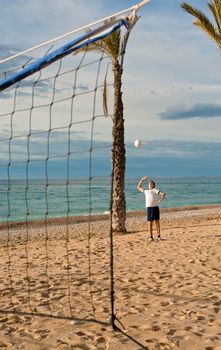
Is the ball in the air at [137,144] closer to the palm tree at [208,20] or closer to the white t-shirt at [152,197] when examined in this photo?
the white t-shirt at [152,197]

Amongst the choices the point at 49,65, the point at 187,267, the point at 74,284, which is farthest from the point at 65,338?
the point at 187,267

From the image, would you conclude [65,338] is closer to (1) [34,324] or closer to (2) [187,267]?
(1) [34,324]

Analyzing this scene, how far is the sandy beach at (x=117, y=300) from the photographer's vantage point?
5.59 m

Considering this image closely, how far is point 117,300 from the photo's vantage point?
280 inches

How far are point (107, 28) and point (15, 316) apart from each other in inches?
154

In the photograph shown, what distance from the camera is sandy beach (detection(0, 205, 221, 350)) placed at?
5.59 metres

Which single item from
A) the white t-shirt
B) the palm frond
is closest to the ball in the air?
the white t-shirt

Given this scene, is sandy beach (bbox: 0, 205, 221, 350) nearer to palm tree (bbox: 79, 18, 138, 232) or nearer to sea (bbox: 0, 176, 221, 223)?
sea (bbox: 0, 176, 221, 223)

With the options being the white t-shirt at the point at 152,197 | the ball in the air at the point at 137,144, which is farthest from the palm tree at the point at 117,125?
the ball in the air at the point at 137,144

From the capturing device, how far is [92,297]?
7.33 metres

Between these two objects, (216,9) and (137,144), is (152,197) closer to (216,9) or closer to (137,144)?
(137,144)

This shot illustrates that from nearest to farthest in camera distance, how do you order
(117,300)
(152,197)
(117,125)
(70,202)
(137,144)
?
(117,300), (137,144), (152,197), (117,125), (70,202)

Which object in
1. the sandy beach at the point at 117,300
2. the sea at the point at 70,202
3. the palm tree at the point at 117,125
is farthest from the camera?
the sea at the point at 70,202

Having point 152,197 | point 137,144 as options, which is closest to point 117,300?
point 137,144
